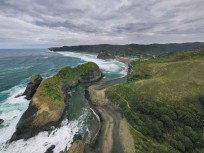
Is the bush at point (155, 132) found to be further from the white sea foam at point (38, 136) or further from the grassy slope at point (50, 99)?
the grassy slope at point (50, 99)

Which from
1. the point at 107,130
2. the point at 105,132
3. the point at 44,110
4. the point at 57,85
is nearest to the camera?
the point at 105,132

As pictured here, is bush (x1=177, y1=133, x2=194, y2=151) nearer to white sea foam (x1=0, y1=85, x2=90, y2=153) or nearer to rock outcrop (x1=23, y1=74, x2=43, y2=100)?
white sea foam (x1=0, y1=85, x2=90, y2=153)

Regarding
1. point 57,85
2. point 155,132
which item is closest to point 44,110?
point 57,85

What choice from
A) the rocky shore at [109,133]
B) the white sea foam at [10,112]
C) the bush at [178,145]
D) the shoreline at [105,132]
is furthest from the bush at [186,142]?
the white sea foam at [10,112]

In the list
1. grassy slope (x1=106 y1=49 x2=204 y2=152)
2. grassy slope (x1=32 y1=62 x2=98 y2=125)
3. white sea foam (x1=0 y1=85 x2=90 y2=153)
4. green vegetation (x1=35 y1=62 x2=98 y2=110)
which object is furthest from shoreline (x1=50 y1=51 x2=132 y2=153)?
green vegetation (x1=35 y1=62 x2=98 y2=110)

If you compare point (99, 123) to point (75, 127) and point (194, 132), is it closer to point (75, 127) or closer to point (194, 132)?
point (75, 127)

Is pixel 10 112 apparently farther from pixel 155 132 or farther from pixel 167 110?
pixel 167 110

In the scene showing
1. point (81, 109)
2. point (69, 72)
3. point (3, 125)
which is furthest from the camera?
point (69, 72)

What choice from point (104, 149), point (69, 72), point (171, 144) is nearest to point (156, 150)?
point (171, 144)
